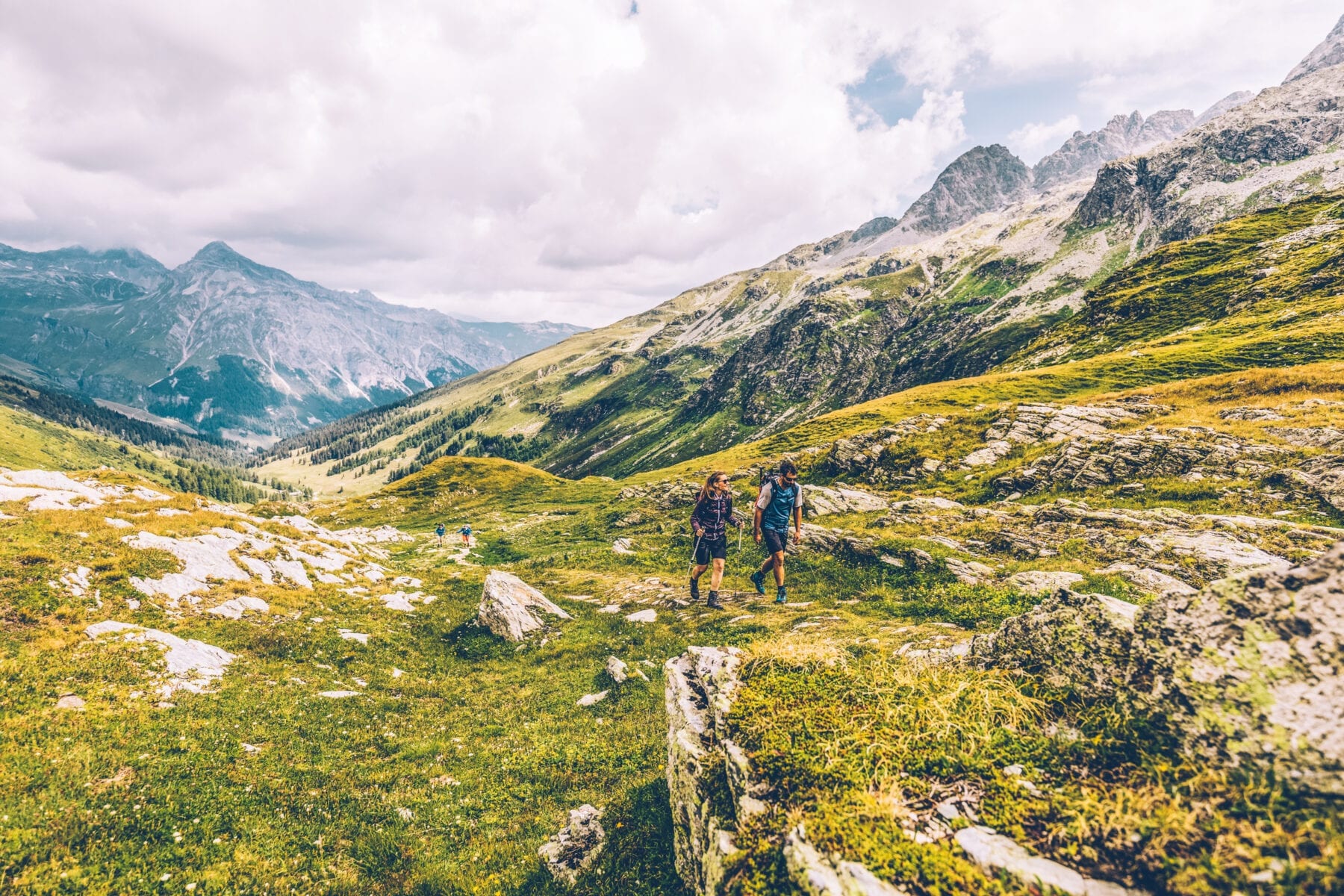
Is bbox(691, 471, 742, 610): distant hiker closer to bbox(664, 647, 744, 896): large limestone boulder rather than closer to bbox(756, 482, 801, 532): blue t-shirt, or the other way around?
bbox(756, 482, 801, 532): blue t-shirt

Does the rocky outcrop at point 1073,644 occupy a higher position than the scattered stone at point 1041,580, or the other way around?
the rocky outcrop at point 1073,644

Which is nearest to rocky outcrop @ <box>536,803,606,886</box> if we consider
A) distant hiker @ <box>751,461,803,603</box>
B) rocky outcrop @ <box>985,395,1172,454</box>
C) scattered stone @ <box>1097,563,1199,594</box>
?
distant hiker @ <box>751,461,803,603</box>

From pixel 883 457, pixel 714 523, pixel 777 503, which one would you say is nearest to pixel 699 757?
pixel 777 503

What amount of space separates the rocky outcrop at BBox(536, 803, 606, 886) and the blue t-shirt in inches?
453

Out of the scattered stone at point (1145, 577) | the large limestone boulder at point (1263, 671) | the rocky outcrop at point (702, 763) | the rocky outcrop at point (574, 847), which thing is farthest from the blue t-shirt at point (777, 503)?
the large limestone boulder at point (1263, 671)

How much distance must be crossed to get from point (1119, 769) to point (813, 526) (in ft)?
75.0

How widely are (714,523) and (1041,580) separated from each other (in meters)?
11.8

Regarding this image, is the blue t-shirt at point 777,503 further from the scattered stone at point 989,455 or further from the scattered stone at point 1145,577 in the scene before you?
the scattered stone at point 989,455

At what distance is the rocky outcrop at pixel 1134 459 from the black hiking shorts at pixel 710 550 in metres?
25.8

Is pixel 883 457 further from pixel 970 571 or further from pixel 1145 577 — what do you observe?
pixel 1145 577

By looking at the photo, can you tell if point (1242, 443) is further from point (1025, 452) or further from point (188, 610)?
point (188, 610)

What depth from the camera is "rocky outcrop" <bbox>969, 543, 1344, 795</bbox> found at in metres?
4.93

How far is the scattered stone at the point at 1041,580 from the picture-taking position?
58.1 ft

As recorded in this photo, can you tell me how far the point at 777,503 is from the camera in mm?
19500
